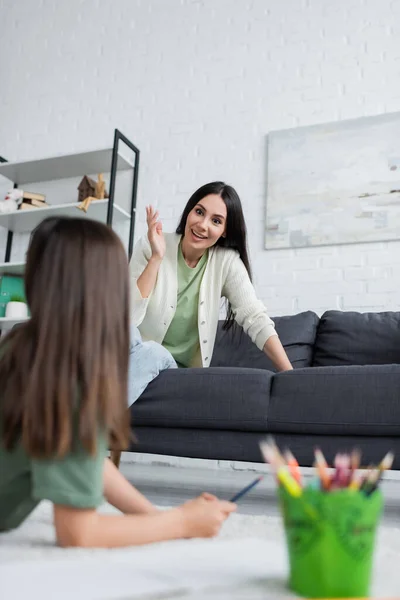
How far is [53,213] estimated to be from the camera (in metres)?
3.63

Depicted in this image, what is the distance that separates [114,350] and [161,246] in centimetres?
132

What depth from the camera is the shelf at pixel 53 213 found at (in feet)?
11.6

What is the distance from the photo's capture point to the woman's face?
226 cm

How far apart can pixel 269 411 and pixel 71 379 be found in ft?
3.39

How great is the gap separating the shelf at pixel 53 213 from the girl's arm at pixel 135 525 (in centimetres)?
263

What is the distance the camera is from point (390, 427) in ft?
5.41

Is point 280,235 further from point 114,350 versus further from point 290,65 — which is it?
point 114,350

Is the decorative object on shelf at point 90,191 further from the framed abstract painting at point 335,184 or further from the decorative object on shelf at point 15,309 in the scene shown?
the framed abstract painting at point 335,184

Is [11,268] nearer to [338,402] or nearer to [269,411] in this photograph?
[269,411]

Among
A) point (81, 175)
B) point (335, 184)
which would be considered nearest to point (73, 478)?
point (335, 184)

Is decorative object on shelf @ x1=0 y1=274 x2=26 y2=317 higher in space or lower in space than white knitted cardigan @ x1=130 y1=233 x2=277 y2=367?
higher

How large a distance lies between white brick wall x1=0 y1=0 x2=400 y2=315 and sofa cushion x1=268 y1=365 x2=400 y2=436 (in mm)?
1270

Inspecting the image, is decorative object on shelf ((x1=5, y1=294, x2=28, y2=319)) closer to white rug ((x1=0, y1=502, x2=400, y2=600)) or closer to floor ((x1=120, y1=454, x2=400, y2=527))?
floor ((x1=120, y1=454, x2=400, y2=527))

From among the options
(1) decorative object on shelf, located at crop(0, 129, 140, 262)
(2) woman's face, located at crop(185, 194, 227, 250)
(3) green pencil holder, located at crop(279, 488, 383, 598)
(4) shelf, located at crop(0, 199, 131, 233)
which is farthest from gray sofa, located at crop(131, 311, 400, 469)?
(4) shelf, located at crop(0, 199, 131, 233)
